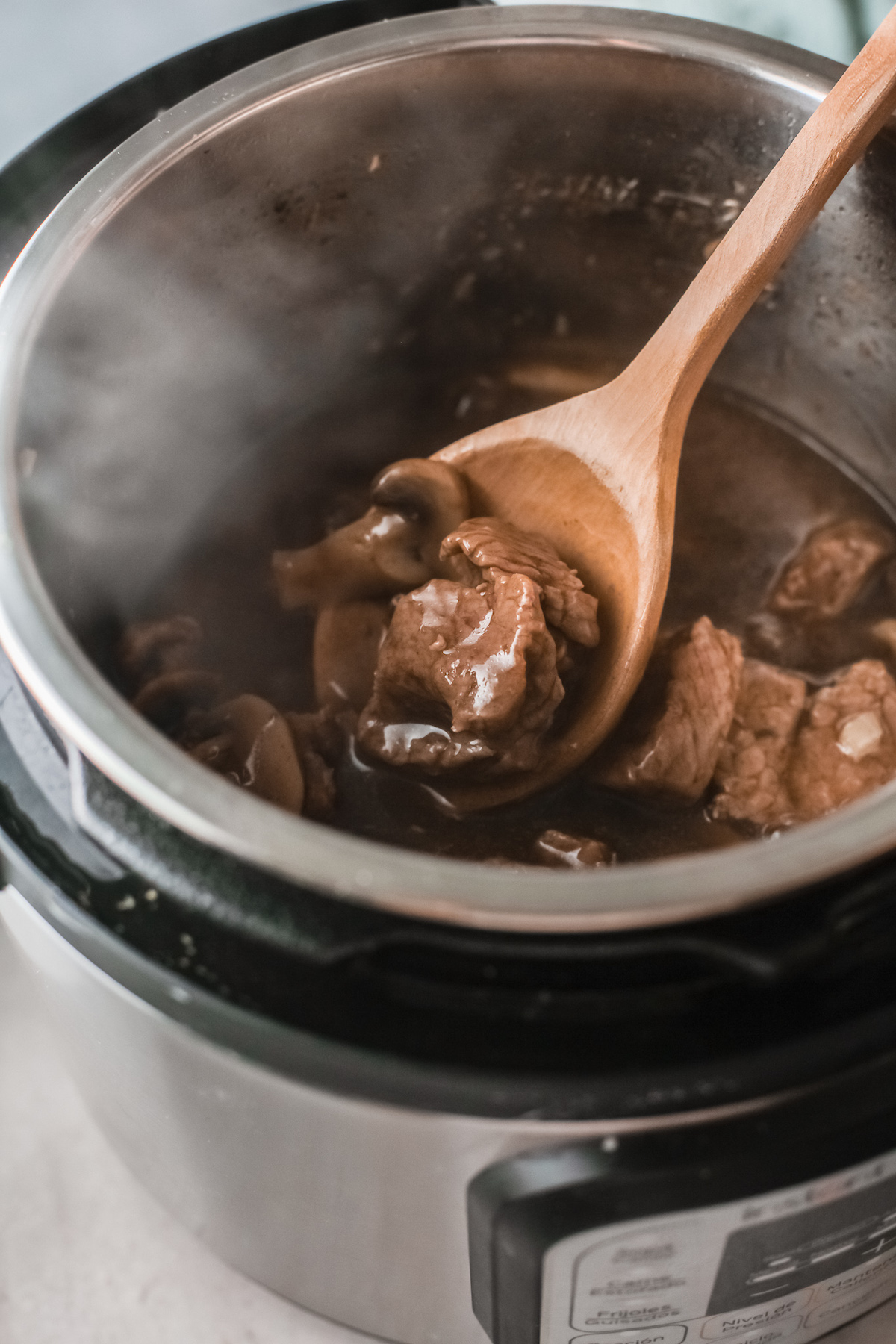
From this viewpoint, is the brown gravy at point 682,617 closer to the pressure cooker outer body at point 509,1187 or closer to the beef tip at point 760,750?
the beef tip at point 760,750

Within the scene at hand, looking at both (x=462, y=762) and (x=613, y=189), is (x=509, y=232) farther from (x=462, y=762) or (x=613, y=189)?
(x=462, y=762)

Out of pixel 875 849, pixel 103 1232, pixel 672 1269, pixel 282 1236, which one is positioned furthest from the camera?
pixel 103 1232

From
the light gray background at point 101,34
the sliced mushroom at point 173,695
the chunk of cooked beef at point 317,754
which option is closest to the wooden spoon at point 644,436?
the chunk of cooked beef at point 317,754

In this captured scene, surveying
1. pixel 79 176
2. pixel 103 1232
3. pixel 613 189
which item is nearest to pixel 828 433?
pixel 613 189

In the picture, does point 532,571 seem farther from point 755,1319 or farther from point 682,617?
point 755,1319

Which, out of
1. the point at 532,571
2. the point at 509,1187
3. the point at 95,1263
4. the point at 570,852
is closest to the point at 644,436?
the point at 532,571

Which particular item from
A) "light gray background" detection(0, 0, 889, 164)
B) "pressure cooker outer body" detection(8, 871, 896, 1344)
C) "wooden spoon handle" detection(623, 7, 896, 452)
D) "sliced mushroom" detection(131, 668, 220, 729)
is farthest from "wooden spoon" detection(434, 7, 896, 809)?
"light gray background" detection(0, 0, 889, 164)

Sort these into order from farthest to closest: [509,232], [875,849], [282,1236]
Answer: [509,232], [282,1236], [875,849]
